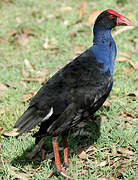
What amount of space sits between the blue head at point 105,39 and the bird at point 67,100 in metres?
0.05

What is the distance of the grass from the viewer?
11.6ft

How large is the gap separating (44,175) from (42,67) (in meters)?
2.36

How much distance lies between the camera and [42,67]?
544 centimetres

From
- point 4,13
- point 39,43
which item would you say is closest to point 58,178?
point 39,43

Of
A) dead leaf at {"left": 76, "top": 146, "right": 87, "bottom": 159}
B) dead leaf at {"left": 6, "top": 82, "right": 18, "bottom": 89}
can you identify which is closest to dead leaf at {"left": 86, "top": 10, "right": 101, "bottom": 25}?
dead leaf at {"left": 6, "top": 82, "right": 18, "bottom": 89}

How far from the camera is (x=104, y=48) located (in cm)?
374

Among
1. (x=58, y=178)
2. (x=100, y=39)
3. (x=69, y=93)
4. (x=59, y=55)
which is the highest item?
(x=100, y=39)

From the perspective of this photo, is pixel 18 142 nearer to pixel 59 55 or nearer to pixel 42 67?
pixel 42 67

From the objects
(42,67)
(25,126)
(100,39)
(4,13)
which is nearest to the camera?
(25,126)

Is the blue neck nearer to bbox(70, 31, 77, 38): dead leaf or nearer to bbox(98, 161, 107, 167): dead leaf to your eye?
bbox(98, 161, 107, 167): dead leaf

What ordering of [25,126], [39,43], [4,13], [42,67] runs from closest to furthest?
[25,126], [42,67], [39,43], [4,13]

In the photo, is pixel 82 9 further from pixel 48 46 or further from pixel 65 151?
pixel 65 151

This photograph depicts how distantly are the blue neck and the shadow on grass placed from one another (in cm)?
78

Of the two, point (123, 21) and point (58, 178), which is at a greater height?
point (123, 21)
